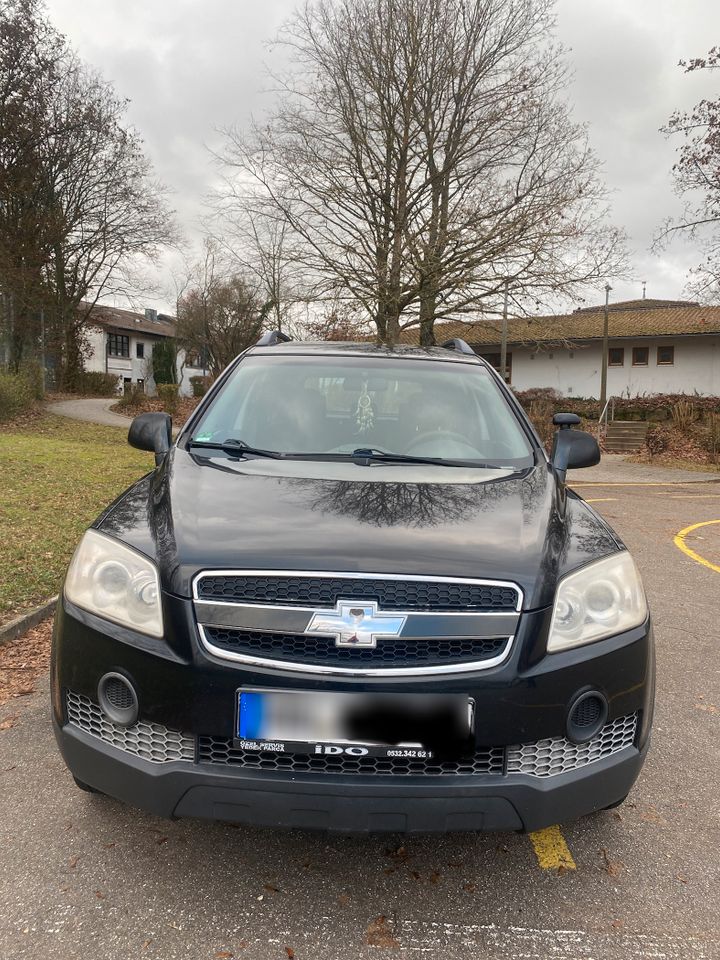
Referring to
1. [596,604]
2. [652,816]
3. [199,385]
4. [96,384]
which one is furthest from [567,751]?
[199,385]

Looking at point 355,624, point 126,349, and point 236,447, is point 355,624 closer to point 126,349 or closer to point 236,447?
point 236,447

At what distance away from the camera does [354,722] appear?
1.87 meters

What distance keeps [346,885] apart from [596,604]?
114 centimetres

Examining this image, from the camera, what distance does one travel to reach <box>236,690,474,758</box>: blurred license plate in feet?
6.14

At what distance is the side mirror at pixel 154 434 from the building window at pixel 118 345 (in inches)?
2587

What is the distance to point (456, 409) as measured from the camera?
3502 millimetres

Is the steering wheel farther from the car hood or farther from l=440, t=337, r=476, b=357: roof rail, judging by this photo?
l=440, t=337, r=476, b=357: roof rail

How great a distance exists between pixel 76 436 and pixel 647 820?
1862cm

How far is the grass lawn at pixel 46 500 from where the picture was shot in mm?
5105

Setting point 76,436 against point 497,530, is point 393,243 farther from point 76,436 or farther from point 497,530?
point 497,530

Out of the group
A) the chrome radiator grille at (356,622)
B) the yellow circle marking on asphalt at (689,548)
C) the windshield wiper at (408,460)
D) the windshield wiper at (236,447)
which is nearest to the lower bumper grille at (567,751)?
the chrome radiator grille at (356,622)

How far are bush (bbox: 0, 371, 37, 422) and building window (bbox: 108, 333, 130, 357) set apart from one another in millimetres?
45527

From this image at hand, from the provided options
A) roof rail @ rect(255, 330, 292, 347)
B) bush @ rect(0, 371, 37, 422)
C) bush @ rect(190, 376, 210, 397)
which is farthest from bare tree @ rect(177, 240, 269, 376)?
roof rail @ rect(255, 330, 292, 347)

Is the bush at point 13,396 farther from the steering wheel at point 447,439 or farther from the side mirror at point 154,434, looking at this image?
the steering wheel at point 447,439
